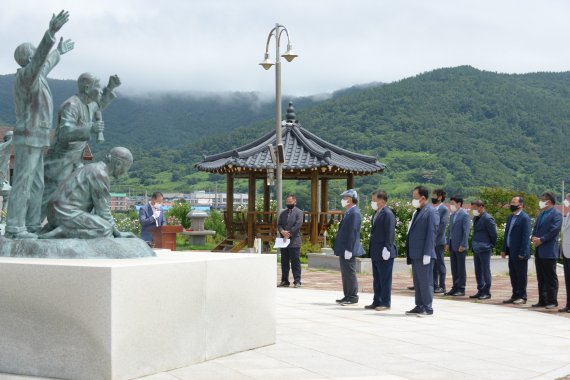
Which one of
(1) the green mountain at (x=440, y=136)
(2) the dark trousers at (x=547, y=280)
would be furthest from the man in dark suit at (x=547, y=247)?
(1) the green mountain at (x=440, y=136)

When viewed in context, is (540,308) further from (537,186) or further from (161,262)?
(537,186)

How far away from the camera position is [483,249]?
13227 millimetres

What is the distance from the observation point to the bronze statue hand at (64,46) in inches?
321

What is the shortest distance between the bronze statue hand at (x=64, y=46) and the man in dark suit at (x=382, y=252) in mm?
4642

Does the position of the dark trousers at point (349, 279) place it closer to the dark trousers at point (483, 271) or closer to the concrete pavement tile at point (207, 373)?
the dark trousers at point (483, 271)

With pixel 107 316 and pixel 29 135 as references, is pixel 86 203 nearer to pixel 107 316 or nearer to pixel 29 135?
pixel 29 135

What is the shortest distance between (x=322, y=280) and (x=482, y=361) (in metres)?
9.09

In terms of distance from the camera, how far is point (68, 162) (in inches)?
314

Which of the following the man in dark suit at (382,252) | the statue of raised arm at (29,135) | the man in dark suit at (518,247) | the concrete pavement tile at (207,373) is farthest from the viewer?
the man in dark suit at (518,247)

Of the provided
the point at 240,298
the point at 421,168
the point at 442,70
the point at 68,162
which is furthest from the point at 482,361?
the point at 442,70

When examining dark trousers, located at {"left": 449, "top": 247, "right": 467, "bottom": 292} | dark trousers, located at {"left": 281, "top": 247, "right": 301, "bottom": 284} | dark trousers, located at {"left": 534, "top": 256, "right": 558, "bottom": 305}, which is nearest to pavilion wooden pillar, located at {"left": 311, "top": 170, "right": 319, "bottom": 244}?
dark trousers, located at {"left": 281, "top": 247, "right": 301, "bottom": 284}

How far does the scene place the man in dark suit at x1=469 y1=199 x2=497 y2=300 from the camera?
1295cm

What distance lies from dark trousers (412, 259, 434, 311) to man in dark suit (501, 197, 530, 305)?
2407 mm

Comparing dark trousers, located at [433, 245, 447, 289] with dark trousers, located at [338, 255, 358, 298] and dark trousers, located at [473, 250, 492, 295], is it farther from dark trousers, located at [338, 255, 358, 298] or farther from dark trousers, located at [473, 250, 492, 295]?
dark trousers, located at [338, 255, 358, 298]
